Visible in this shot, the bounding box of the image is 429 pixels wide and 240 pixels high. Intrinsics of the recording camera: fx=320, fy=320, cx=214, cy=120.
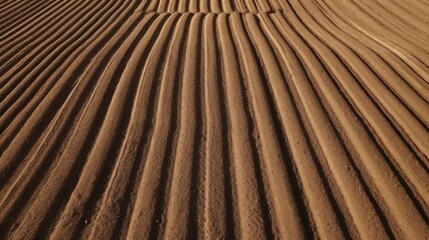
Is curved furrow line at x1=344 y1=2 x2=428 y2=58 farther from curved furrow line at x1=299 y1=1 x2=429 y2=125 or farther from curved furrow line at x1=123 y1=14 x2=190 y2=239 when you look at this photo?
curved furrow line at x1=123 y1=14 x2=190 y2=239

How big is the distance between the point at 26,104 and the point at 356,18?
4.76 meters

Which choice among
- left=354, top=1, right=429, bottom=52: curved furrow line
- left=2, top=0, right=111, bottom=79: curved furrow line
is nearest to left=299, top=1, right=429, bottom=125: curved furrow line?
left=354, top=1, right=429, bottom=52: curved furrow line

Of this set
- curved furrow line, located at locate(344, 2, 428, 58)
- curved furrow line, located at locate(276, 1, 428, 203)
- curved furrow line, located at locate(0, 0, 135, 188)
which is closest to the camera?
curved furrow line, located at locate(276, 1, 428, 203)

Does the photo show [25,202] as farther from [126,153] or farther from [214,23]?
[214,23]

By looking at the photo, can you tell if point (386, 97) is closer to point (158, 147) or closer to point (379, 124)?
point (379, 124)

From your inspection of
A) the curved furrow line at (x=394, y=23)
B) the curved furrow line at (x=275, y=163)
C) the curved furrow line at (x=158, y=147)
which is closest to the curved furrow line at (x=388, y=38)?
the curved furrow line at (x=394, y=23)

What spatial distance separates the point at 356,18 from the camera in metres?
5.07

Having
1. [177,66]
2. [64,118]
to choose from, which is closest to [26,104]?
[64,118]

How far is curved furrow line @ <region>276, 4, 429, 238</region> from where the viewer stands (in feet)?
6.72

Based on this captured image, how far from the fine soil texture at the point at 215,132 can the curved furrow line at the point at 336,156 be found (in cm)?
1

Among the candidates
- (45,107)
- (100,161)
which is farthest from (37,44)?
(100,161)

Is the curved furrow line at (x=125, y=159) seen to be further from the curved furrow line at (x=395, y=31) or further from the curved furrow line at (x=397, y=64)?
the curved furrow line at (x=395, y=31)

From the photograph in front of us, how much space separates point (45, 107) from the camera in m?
3.08

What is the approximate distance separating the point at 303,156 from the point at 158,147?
115 centimetres
